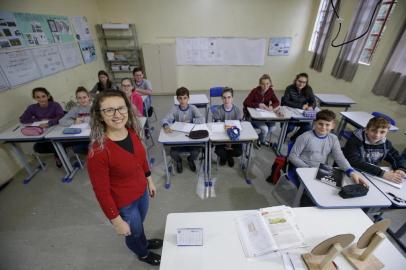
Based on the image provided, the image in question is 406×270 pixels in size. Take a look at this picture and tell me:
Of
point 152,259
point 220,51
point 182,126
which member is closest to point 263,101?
point 182,126

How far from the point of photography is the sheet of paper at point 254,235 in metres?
1.10

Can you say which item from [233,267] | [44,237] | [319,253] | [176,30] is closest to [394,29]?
[319,253]

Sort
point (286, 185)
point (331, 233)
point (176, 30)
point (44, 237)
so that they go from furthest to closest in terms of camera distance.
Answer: point (176, 30) → point (286, 185) → point (44, 237) → point (331, 233)

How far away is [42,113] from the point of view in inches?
114

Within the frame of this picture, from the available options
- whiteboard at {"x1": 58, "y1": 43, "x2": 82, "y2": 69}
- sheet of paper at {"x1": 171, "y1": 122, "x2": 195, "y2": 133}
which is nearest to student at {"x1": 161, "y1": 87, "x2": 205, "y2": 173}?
sheet of paper at {"x1": 171, "y1": 122, "x2": 195, "y2": 133}

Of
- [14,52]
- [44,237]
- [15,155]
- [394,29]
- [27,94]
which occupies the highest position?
[394,29]

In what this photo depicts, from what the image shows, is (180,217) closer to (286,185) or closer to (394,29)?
(286,185)

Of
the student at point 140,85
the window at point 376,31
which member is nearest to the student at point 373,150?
the window at point 376,31

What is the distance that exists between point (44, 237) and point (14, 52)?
2.82 meters

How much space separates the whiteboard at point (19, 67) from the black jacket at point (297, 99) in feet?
14.5

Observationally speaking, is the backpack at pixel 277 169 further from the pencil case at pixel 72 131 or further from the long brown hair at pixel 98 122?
the pencil case at pixel 72 131

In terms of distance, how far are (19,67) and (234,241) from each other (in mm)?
3993

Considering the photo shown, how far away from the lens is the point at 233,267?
1052 millimetres

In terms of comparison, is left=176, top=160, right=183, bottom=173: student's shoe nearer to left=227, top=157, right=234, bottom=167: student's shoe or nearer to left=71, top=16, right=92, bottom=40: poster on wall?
left=227, top=157, right=234, bottom=167: student's shoe
